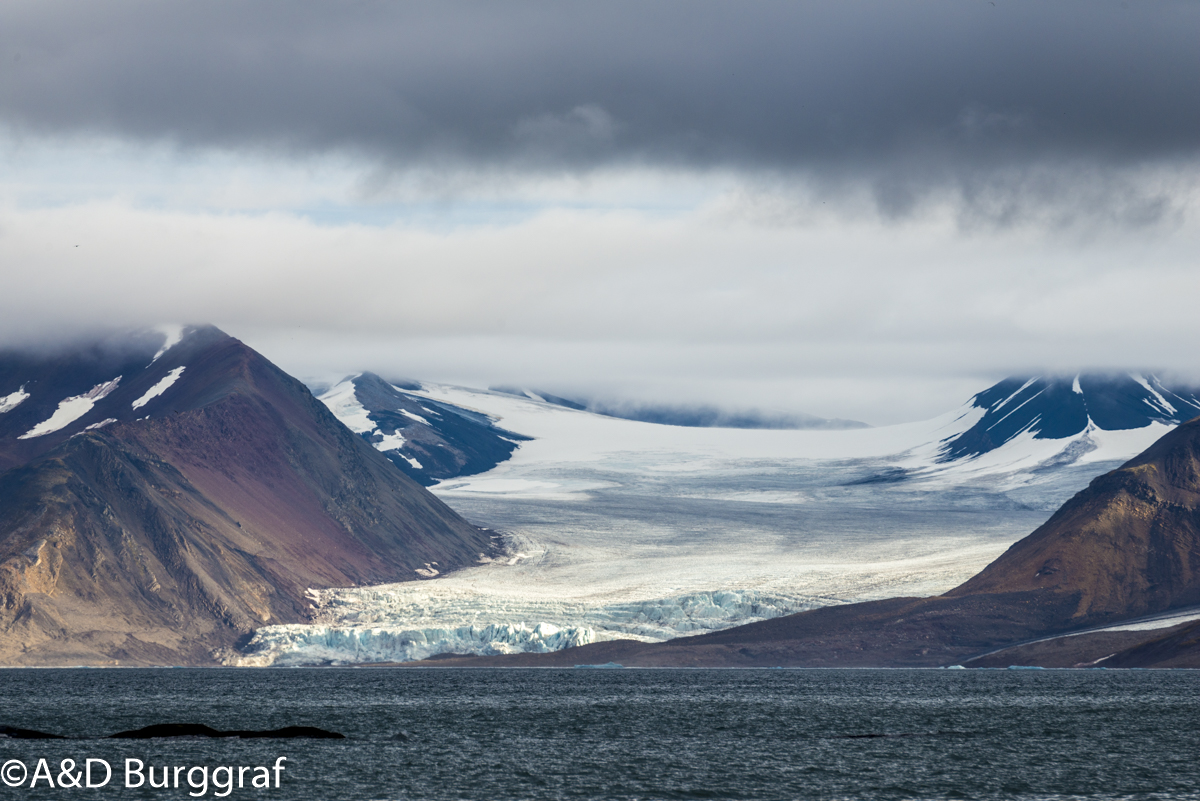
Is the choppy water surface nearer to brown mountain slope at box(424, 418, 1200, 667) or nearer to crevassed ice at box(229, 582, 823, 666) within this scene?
brown mountain slope at box(424, 418, 1200, 667)

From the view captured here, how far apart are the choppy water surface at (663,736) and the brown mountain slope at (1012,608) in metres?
33.1

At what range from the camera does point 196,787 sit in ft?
204

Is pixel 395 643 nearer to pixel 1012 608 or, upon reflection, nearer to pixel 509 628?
pixel 509 628

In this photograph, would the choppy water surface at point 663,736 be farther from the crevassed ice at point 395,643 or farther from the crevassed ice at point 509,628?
the crevassed ice at point 509,628

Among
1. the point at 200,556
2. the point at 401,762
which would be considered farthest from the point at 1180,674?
the point at 200,556

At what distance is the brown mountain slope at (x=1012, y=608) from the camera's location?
17775 cm

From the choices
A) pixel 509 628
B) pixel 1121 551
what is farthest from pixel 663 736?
pixel 1121 551

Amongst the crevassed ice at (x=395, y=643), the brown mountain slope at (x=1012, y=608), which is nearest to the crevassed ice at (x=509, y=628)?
the crevassed ice at (x=395, y=643)

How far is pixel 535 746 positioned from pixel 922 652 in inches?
4112

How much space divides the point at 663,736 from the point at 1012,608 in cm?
10709

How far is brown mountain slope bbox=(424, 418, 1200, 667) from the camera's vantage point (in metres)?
178

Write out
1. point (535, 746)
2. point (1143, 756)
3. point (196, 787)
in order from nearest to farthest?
point (196, 787) → point (1143, 756) → point (535, 746)

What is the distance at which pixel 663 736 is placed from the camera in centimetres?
8506

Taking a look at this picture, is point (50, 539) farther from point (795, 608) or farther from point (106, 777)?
point (106, 777)
